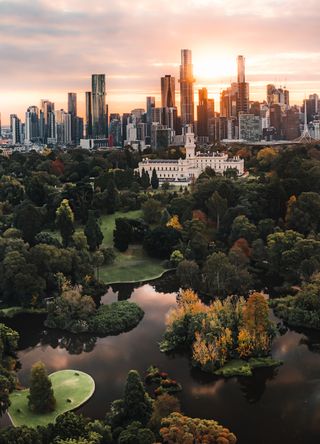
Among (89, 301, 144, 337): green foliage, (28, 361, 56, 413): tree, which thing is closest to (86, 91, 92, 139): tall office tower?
(89, 301, 144, 337): green foliage

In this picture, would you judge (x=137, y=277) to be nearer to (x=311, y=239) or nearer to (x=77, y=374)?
(x=311, y=239)

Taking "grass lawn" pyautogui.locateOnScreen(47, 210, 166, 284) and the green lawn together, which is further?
the green lawn

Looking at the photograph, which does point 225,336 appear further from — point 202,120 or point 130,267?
point 202,120

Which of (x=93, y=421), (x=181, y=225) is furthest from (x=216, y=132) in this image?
(x=93, y=421)

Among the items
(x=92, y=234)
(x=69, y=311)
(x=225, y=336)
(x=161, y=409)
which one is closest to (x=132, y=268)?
(x=92, y=234)

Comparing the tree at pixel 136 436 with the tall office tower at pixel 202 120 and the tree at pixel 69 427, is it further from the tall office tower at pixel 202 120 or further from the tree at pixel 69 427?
the tall office tower at pixel 202 120

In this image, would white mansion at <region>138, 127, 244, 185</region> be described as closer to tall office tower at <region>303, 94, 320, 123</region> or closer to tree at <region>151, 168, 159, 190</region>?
tree at <region>151, 168, 159, 190</region>
